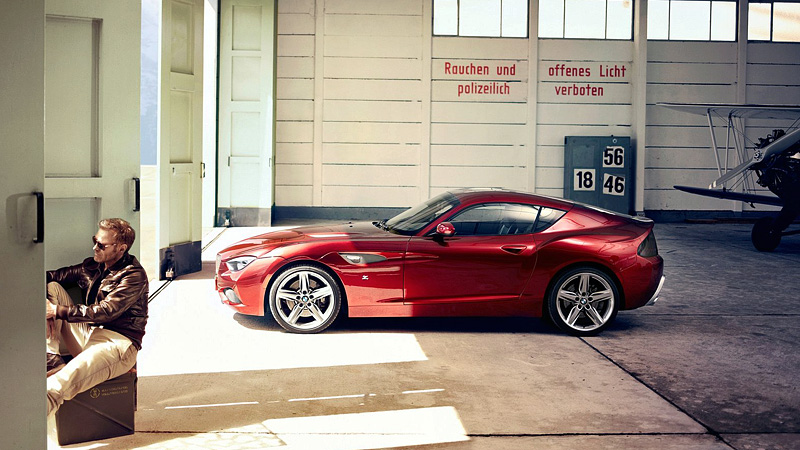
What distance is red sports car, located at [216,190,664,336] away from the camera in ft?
24.7

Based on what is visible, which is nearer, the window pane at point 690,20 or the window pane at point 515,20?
the window pane at point 515,20

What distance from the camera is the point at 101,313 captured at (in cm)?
485

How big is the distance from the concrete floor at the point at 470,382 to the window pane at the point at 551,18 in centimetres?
1080

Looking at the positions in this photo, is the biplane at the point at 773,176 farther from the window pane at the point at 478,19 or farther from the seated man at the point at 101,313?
the seated man at the point at 101,313

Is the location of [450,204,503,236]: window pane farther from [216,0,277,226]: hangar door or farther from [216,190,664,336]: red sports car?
[216,0,277,226]: hangar door

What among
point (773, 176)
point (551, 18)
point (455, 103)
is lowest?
point (773, 176)

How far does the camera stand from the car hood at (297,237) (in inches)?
302

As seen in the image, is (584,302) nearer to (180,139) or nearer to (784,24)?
(180,139)

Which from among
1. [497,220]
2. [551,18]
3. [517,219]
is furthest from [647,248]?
[551,18]

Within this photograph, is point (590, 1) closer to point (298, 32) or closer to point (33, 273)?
point (298, 32)

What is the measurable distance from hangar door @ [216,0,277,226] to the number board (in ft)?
20.6

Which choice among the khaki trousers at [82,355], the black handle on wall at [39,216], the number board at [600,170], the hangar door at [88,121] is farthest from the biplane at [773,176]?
the black handle on wall at [39,216]

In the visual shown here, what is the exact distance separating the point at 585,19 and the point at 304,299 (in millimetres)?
13435

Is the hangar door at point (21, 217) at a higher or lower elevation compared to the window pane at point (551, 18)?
lower
